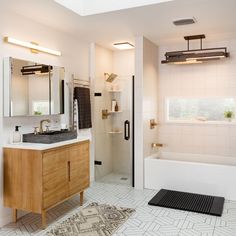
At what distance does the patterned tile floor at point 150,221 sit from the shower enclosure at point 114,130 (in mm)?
1075

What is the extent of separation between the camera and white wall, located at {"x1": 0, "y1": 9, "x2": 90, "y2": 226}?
10.1 feet

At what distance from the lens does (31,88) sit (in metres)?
3.37

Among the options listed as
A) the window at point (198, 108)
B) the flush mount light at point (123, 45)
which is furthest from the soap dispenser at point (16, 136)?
the window at point (198, 108)

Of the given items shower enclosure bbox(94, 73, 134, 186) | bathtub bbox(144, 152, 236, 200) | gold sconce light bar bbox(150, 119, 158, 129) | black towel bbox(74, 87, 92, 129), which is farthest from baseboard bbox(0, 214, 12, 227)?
gold sconce light bar bbox(150, 119, 158, 129)

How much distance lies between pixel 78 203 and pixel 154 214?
107 centimetres

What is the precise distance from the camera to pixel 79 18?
136 inches

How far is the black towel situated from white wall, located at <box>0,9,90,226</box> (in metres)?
0.22

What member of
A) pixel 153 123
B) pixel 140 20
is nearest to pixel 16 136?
pixel 140 20

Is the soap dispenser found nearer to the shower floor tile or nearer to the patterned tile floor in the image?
the patterned tile floor

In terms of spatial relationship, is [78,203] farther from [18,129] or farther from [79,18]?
[79,18]

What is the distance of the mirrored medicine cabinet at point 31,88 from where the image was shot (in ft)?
10.1

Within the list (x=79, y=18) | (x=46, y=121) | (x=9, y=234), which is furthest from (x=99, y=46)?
(x=9, y=234)

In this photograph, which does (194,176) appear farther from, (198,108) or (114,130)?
(114,130)

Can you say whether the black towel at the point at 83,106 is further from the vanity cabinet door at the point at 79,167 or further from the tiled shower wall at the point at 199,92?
the tiled shower wall at the point at 199,92
